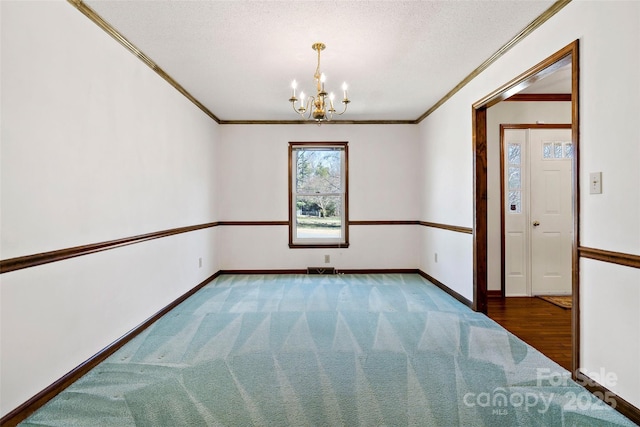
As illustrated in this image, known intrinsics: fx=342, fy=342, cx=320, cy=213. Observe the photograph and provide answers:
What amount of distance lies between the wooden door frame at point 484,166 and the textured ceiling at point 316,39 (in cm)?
38

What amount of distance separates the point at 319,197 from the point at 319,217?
33 cm

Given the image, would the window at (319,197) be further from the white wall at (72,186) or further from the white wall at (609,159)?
the white wall at (609,159)

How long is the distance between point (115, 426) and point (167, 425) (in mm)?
272

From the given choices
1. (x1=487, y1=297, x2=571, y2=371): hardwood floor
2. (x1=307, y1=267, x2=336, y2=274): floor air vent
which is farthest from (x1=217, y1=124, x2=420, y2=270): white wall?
(x1=487, y1=297, x2=571, y2=371): hardwood floor

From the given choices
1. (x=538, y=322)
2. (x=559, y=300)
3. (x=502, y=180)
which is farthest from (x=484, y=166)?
(x=559, y=300)

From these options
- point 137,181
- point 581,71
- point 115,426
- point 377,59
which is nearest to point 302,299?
point 137,181

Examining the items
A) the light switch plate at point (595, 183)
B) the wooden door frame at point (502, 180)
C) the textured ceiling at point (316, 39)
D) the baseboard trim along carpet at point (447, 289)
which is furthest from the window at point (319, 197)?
the light switch plate at point (595, 183)

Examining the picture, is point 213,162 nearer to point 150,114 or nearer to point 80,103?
point 150,114

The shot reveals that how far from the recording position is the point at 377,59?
3.22m

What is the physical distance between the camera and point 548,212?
14.2ft

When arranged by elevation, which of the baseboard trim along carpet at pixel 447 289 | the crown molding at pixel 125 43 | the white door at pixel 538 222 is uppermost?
the crown molding at pixel 125 43

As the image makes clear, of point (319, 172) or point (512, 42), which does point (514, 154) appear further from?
point (319, 172)

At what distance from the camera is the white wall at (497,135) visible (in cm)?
430

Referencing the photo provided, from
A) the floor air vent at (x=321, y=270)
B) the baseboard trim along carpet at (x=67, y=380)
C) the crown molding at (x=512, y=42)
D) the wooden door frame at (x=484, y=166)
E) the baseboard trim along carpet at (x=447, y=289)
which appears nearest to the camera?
the baseboard trim along carpet at (x=67, y=380)
